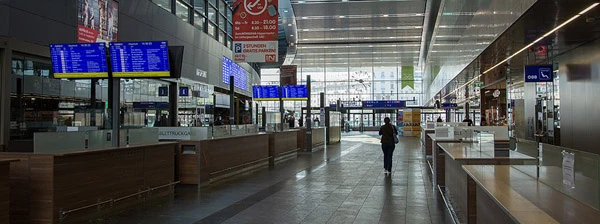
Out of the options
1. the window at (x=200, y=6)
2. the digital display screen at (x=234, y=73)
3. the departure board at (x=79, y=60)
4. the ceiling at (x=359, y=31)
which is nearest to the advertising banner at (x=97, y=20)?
the departure board at (x=79, y=60)

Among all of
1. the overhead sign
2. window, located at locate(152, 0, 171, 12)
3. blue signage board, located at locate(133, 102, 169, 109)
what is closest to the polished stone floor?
blue signage board, located at locate(133, 102, 169, 109)

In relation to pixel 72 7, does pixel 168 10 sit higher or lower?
higher

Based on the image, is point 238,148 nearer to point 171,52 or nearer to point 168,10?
point 171,52

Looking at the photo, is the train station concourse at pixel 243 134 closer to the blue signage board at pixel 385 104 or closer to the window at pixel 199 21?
the window at pixel 199 21

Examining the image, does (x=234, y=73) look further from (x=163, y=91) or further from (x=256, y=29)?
(x=256, y=29)

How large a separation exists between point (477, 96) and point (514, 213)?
91.7 ft

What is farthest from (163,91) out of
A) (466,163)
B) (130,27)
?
(466,163)

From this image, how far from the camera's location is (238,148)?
11789mm

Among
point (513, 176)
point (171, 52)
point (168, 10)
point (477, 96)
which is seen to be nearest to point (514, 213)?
point (513, 176)

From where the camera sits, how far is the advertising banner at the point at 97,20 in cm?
1253

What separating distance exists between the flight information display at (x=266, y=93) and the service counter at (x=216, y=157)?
8198mm

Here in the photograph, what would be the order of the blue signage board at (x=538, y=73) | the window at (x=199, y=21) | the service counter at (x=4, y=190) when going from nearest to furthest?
the service counter at (x=4, y=190) → the blue signage board at (x=538, y=73) → the window at (x=199, y=21)

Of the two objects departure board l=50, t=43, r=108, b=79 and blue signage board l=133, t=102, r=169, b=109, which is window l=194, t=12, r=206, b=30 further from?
departure board l=50, t=43, r=108, b=79

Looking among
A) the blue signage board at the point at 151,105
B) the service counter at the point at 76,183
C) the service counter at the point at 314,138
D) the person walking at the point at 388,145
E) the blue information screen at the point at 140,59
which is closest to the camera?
the service counter at the point at 76,183
